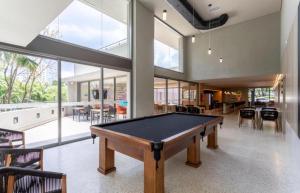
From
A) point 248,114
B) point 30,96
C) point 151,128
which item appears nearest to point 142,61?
point 30,96

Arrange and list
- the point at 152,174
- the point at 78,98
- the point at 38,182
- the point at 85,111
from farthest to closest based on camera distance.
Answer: the point at 85,111
the point at 78,98
the point at 152,174
the point at 38,182

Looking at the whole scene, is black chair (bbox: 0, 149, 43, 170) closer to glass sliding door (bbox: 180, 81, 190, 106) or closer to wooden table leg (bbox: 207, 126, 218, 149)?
wooden table leg (bbox: 207, 126, 218, 149)

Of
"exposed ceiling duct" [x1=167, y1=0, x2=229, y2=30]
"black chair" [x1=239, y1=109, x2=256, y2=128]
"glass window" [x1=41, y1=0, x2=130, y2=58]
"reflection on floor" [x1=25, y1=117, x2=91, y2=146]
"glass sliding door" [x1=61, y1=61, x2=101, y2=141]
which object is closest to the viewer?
"reflection on floor" [x1=25, y1=117, x2=91, y2=146]

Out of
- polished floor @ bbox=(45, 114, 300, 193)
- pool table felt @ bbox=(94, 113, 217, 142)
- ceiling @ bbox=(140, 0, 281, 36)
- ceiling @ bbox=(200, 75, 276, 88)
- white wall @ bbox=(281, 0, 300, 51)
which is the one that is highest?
ceiling @ bbox=(140, 0, 281, 36)

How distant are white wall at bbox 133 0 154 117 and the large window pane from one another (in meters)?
2.71

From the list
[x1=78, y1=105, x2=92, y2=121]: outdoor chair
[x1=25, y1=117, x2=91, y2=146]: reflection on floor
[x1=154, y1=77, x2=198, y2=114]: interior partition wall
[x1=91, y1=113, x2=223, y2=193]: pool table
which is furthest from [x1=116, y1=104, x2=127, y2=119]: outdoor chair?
[x1=91, y1=113, x2=223, y2=193]: pool table

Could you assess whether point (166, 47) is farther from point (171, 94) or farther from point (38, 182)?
point (38, 182)

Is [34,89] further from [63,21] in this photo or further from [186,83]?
[186,83]

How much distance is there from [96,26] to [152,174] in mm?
5235

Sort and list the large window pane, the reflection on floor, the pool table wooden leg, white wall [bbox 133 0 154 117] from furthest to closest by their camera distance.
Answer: white wall [bbox 133 0 154 117]
the reflection on floor
the large window pane
the pool table wooden leg

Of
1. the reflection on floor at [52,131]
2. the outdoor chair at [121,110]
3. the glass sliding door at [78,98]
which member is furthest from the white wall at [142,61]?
the reflection on floor at [52,131]

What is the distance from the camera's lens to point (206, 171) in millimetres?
2861

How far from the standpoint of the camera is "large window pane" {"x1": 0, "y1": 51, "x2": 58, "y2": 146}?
359 centimetres

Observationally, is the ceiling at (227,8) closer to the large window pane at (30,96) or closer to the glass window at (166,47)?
the glass window at (166,47)
